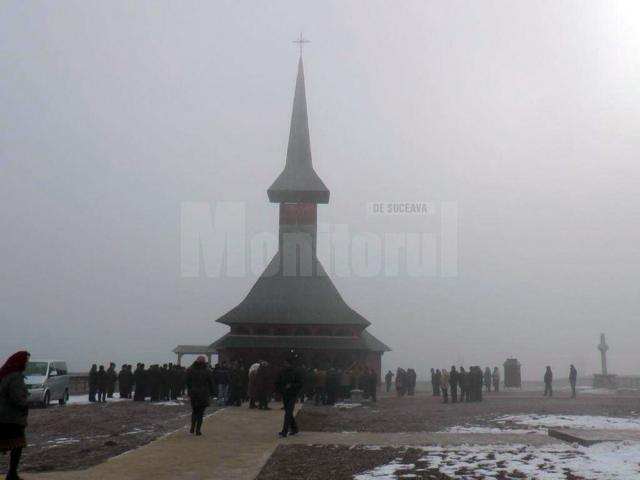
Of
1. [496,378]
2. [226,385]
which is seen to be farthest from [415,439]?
[496,378]

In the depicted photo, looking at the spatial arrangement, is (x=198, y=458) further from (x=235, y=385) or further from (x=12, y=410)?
(x=235, y=385)

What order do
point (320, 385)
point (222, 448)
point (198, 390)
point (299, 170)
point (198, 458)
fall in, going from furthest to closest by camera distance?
point (299, 170), point (320, 385), point (198, 390), point (222, 448), point (198, 458)

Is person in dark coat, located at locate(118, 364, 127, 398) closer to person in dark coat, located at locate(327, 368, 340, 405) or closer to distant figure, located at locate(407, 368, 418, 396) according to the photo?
person in dark coat, located at locate(327, 368, 340, 405)

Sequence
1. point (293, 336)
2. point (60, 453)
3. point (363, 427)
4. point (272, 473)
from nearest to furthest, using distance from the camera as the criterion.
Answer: point (272, 473) < point (60, 453) < point (363, 427) < point (293, 336)

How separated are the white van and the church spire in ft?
100

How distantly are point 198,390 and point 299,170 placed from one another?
43.1m

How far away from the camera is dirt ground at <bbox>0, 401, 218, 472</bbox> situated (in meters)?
10.6

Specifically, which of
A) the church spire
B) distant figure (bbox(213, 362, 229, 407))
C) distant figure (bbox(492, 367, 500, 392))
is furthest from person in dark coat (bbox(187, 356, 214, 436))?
the church spire

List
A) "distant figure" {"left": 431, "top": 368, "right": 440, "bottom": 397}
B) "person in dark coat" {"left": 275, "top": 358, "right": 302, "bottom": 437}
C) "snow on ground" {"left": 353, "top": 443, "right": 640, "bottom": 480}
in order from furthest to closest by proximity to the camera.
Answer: "distant figure" {"left": 431, "top": 368, "right": 440, "bottom": 397}, "person in dark coat" {"left": 275, "top": 358, "right": 302, "bottom": 437}, "snow on ground" {"left": 353, "top": 443, "right": 640, "bottom": 480}

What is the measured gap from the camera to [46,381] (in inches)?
882

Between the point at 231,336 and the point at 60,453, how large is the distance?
109 ft

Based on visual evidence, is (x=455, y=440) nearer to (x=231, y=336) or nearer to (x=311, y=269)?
(x=231, y=336)

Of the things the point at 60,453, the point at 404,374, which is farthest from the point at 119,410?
the point at 404,374

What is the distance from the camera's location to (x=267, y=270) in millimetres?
50281
